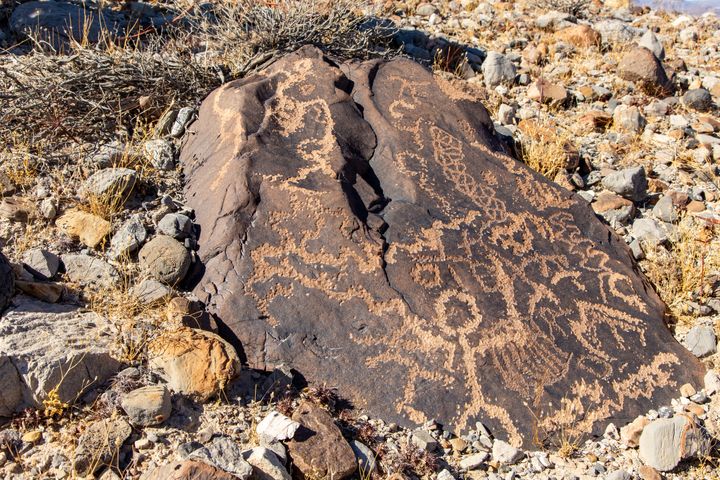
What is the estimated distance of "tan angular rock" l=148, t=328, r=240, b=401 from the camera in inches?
99.3

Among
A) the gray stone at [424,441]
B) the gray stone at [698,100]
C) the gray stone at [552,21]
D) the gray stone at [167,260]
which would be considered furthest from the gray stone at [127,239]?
the gray stone at [552,21]

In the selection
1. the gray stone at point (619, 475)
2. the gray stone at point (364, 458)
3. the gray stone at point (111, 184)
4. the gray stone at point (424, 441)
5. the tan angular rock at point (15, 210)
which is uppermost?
the gray stone at point (111, 184)

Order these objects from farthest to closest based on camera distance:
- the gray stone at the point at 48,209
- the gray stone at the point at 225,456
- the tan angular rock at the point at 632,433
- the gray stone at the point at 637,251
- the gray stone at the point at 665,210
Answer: the gray stone at the point at 665,210
the gray stone at the point at 637,251
the gray stone at the point at 48,209
the tan angular rock at the point at 632,433
the gray stone at the point at 225,456

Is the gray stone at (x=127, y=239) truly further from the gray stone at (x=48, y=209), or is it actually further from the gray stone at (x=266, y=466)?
the gray stone at (x=266, y=466)

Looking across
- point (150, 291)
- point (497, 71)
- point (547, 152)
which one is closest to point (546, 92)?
point (497, 71)

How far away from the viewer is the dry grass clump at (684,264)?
11.7 ft

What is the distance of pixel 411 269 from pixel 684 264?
5.39 ft

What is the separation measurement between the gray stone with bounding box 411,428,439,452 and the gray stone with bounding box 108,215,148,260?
1.55 m

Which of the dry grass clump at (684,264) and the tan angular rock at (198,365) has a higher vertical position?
the tan angular rock at (198,365)

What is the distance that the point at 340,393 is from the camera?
8.85ft

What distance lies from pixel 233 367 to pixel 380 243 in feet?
2.99

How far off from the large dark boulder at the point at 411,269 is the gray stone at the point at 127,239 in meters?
0.29

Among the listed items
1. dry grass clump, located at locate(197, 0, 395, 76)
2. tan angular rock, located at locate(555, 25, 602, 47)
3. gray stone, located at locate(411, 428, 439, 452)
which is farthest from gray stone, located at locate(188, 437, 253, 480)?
tan angular rock, located at locate(555, 25, 602, 47)

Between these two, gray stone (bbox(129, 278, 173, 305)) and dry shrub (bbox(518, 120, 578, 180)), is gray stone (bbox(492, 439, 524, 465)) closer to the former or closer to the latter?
gray stone (bbox(129, 278, 173, 305))
